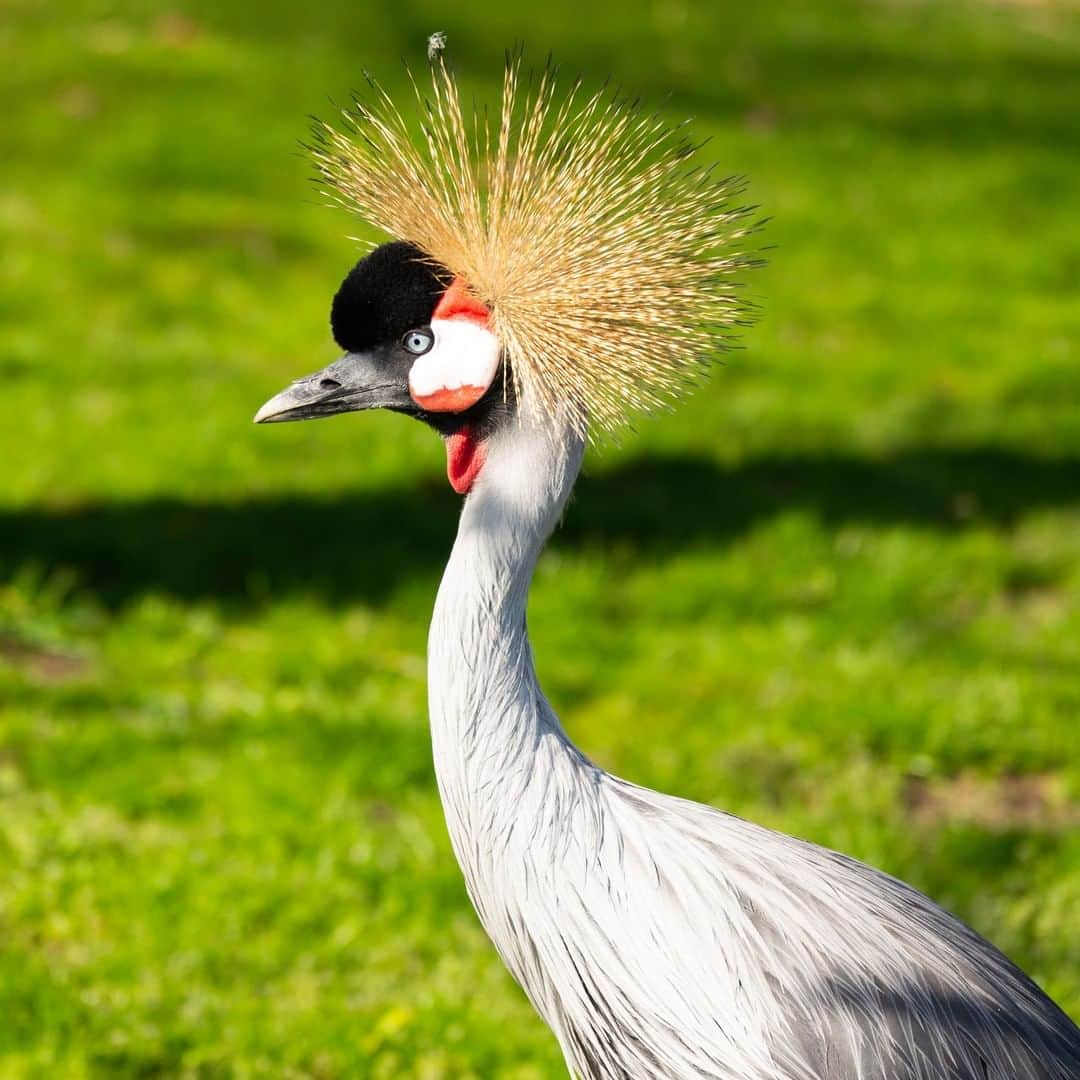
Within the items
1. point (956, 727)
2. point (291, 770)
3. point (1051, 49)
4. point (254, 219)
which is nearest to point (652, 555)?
point (956, 727)

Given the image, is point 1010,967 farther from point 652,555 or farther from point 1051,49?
point 1051,49

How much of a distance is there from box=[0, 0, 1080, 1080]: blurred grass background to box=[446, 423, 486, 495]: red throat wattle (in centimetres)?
42

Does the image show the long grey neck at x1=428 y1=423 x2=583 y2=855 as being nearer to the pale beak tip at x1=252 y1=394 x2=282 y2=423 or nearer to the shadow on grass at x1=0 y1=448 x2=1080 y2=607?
the pale beak tip at x1=252 y1=394 x2=282 y2=423

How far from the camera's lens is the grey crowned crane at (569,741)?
170 centimetres

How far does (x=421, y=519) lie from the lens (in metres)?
4.33

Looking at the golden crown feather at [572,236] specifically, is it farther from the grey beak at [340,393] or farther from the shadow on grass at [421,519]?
the shadow on grass at [421,519]

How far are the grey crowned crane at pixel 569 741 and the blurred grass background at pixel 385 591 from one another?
1.42ft

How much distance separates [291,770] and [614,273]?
1.63m

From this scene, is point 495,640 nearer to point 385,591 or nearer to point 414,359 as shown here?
point 414,359

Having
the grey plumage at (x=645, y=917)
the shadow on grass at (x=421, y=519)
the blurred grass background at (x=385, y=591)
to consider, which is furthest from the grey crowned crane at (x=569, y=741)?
the shadow on grass at (x=421, y=519)

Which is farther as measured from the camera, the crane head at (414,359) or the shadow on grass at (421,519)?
the shadow on grass at (421,519)

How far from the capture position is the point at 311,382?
74.1 inches

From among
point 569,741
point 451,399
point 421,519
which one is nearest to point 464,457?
point 451,399

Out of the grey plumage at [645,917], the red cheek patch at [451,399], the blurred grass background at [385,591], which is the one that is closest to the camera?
the grey plumage at [645,917]
